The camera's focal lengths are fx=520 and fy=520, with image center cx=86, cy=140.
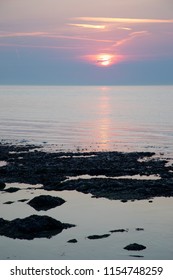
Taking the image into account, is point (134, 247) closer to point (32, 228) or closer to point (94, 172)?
point (32, 228)

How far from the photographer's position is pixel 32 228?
117 feet

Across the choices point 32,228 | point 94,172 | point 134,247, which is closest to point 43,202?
point 32,228

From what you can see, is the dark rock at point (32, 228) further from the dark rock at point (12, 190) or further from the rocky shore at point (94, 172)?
the dark rock at point (12, 190)

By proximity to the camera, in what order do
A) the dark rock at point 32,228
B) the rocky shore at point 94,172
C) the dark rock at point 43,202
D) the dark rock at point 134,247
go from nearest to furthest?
the dark rock at point 134,247, the dark rock at point 32,228, the dark rock at point 43,202, the rocky shore at point 94,172

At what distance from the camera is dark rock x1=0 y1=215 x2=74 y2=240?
35219 mm

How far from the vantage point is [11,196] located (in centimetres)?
4659

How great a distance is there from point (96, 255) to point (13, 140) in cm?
6059

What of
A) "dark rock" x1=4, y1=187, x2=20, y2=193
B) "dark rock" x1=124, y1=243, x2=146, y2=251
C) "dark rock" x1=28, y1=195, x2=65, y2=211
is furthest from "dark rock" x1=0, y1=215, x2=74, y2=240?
"dark rock" x1=4, y1=187, x2=20, y2=193

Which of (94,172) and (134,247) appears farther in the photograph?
(94,172)

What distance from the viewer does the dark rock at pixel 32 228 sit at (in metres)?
35.2

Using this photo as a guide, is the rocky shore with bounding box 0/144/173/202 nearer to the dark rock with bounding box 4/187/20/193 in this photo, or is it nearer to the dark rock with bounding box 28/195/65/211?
the dark rock with bounding box 4/187/20/193

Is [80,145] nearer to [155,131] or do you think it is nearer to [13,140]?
[13,140]

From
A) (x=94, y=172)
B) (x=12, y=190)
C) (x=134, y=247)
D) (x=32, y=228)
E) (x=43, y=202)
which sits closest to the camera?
(x=134, y=247)

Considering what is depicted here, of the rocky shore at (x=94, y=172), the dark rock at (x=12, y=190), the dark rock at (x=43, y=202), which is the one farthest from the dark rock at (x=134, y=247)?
the dark rock at (x=12, y=190)
